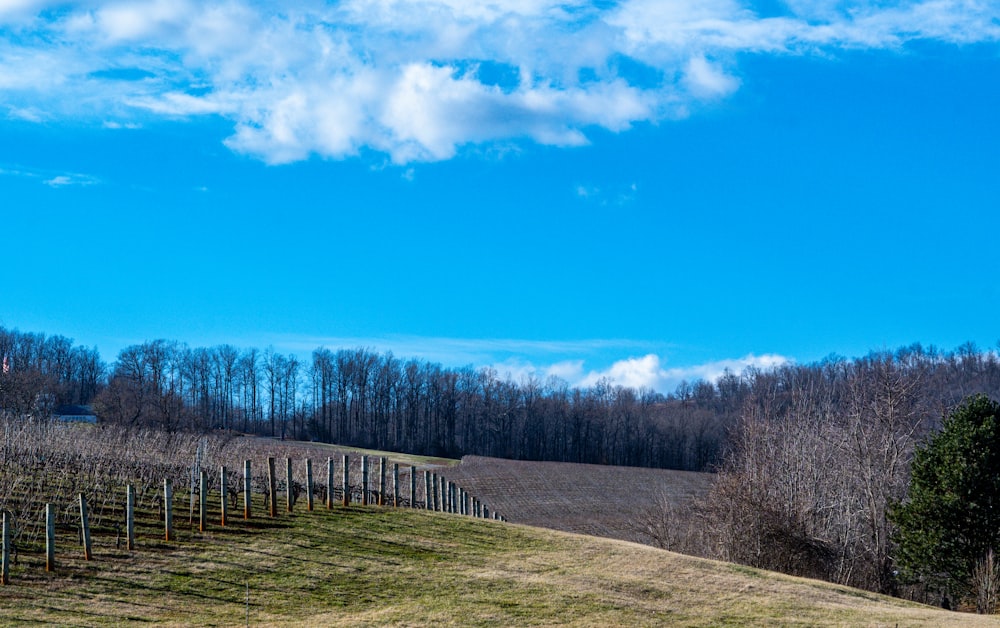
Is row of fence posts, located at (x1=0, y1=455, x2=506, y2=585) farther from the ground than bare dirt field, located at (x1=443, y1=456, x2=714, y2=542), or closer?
farther from the ground

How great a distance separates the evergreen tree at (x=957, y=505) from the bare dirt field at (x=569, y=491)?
17024 millimetres

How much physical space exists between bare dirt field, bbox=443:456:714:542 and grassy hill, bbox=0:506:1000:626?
74.2 feet

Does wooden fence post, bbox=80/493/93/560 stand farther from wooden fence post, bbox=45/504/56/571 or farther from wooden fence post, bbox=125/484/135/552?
wooden fence post, bbox=125/484/135/552

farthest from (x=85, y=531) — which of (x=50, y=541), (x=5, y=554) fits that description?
(x=5, y=554)

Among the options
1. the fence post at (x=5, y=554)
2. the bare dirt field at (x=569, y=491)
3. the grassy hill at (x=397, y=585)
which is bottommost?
the bare dirt field at (x=569, y=491)

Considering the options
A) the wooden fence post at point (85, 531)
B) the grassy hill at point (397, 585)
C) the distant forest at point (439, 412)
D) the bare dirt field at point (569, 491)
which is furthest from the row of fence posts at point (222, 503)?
the distant forest at point (439, 412)

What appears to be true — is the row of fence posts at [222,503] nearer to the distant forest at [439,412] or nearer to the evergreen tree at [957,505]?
the evergreen tree at [957,505]

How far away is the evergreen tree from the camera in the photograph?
25.2 m

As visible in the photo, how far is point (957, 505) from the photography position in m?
25.6

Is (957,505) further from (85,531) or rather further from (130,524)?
(85,531)

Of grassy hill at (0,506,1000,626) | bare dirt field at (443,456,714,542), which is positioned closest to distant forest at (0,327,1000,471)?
bare dirt field at (443,456,714,542)

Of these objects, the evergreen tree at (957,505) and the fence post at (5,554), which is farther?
the evergreen tree at (957,505)

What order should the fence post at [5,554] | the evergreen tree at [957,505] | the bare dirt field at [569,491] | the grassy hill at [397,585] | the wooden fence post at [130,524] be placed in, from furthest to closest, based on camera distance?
the bare dirt field at [569,491], the evergreen tree at [957,505], the wooden fence post at [130,524], the fence post at [5,554], the grassy hill at [397,585]

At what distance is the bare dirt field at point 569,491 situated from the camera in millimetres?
48625
